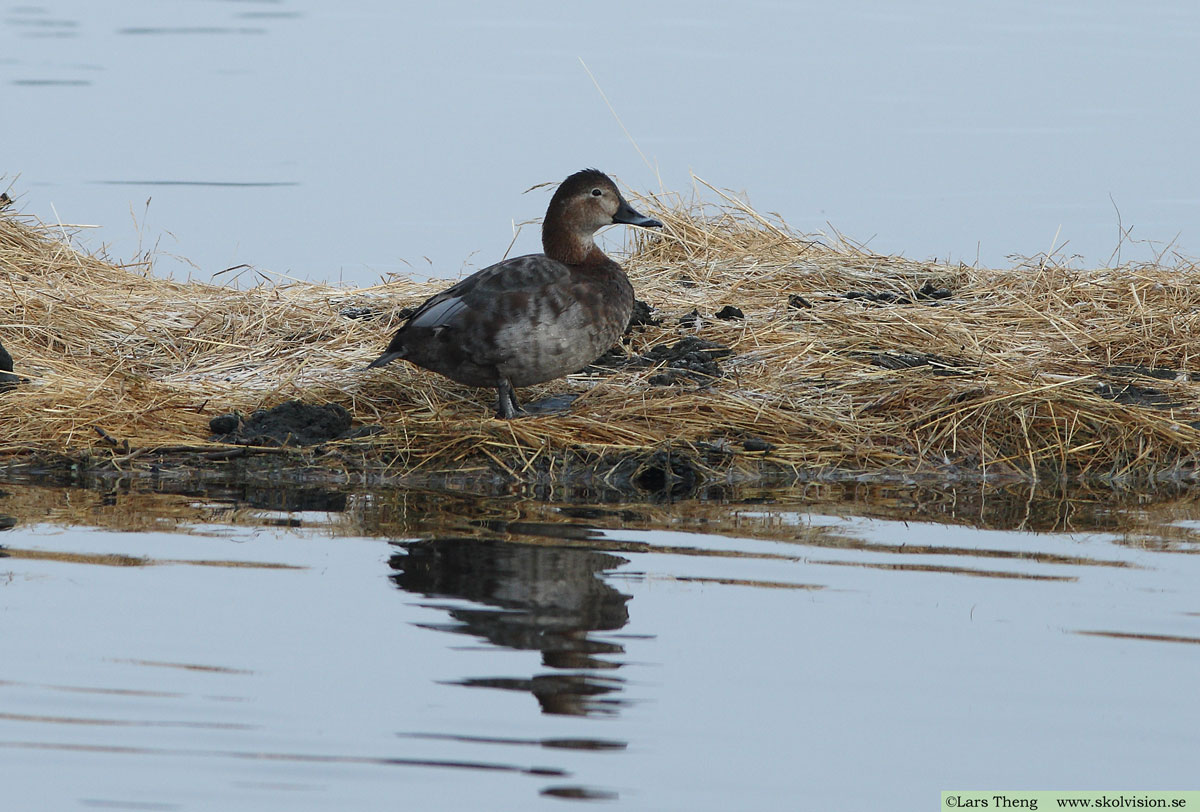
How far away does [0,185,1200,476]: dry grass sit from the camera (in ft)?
23.0

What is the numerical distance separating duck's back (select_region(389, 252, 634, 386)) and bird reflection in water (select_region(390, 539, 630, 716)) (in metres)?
1.67

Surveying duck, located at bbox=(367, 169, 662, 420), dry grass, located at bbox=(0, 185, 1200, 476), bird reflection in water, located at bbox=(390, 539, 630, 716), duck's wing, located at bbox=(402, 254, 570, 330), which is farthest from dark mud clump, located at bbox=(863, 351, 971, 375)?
bird reflection in water, located at bbox=(390, 539, 630, 716)

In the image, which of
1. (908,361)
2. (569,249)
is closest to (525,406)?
(569,249)

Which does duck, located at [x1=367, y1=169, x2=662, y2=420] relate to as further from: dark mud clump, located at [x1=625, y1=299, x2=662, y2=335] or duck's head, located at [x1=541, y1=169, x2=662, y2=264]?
dark mud clump, located at [x1=625, y1=299, x2=662, y2=335]

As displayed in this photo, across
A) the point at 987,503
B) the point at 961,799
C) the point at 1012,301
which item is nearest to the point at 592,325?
the point at 987,503

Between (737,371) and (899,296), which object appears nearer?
(737,371)

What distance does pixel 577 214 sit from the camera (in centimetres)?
785

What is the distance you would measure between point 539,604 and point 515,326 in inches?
95.4

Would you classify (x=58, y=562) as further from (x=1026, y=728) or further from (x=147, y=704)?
(x=1026, y=728)

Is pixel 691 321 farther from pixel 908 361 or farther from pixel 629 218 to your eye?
pixel 908 361

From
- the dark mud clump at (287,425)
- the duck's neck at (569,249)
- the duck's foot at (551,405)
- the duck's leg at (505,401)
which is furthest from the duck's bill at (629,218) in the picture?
the dark mud clump at (287,425)

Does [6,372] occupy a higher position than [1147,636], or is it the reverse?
[6,372]

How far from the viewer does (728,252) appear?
10703mm

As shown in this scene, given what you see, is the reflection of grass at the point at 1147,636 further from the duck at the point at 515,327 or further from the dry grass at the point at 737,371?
the duck at the point at 515,327
